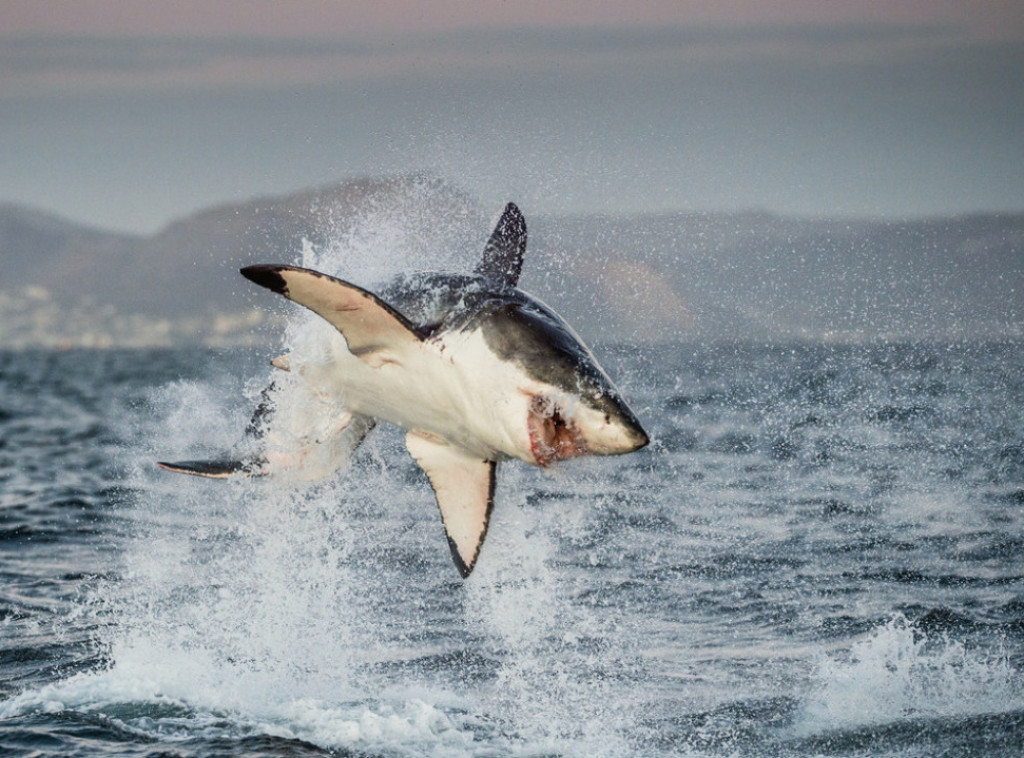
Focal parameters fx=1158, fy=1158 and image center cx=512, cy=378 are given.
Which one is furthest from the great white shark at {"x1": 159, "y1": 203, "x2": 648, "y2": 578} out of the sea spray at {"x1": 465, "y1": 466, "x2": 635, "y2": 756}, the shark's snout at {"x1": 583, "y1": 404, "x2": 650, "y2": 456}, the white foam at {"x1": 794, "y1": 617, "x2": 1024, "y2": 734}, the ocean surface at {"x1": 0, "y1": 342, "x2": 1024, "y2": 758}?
the white foam at {"x1": 794, "y1": 617, "x2": 1024, "y2": 734}

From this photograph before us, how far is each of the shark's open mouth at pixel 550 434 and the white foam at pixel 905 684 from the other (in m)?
3.94

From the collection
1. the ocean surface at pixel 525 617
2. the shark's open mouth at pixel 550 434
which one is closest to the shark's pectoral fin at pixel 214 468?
the ocean surface at pixel 525 617

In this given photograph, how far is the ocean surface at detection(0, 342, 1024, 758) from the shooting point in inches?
315

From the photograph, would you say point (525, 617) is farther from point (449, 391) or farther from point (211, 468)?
point (449, 391)

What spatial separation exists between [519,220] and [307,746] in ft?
12.4

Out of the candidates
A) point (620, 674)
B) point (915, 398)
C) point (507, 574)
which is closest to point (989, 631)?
point (620, 674)

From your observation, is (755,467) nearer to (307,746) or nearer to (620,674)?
(620,674)

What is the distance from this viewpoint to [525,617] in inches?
437

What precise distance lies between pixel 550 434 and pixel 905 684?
510 centimetres

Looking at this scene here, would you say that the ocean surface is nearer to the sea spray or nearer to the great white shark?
the sea spray

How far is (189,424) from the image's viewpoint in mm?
28000

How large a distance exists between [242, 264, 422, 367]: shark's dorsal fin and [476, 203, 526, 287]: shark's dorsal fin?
970mm

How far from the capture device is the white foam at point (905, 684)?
838 cm

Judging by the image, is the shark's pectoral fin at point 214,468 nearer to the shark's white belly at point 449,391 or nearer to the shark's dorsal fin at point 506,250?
the shark's white belly at point 449,391
